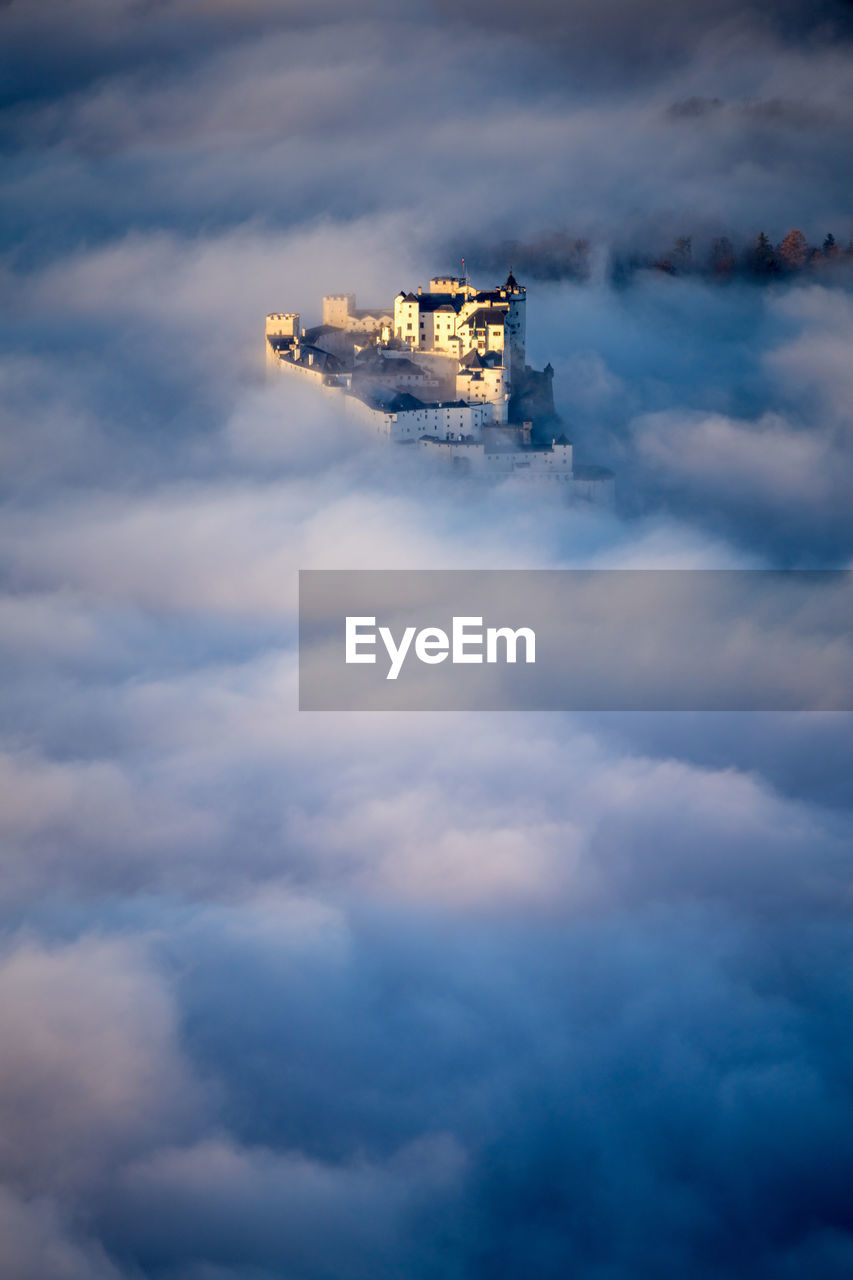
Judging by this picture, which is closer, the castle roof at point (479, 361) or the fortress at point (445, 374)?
the fortress at point (445, 374)

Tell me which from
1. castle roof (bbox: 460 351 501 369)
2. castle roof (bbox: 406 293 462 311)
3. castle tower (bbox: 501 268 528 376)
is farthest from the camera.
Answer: castle tower (bbox: 501 268 528 376)

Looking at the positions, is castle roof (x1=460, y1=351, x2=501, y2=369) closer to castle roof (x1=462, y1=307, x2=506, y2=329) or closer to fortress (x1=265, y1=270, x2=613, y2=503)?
fortress (x1=265, y1=270, x2=613, y2=503)

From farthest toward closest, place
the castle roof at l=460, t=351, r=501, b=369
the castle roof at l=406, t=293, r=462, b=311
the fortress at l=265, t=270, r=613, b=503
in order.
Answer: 1. the castle roof at l=406, t=293, r=462, b=311
2. the castle roof at l=460, t=351, r=501, b=369
3. the fortress at l=265, t=270, r=613, b=503

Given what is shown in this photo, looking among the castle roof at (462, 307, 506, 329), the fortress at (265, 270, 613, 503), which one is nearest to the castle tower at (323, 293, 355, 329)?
the fortress at (265, 270, 613, 503)

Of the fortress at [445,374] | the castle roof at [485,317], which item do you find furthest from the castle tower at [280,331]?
the castle roof at [485,317]

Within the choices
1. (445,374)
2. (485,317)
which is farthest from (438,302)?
(445,374)

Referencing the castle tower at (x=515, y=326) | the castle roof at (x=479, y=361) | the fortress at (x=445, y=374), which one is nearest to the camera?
the fortress at (x=445, y=374)

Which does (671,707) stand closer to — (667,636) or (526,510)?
(667,636)

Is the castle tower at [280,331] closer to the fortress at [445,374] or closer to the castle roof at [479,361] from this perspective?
the fortress at [445,374]

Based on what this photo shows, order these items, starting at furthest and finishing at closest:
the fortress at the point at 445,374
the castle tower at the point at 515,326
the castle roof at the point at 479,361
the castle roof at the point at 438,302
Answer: the castle tower at the point at 515,326, the castle roof at the point at 438,302, the castle roof at the point at 479,361, the fortress at the point at 445,374
